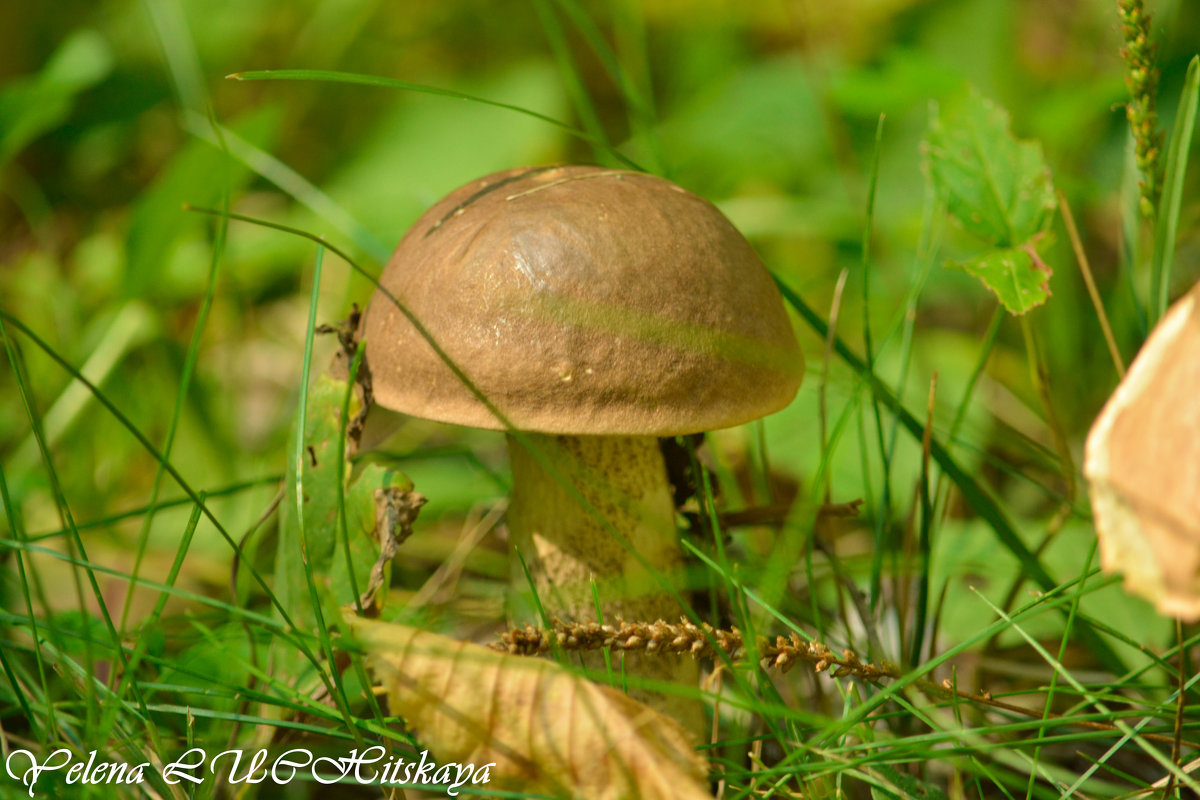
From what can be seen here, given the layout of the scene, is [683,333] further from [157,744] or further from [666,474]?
[157,744]

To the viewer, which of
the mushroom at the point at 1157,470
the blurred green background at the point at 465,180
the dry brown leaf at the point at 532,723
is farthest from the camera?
the blurred green background at the point at 465,180

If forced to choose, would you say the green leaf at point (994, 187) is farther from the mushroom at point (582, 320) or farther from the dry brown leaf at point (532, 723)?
the dry brown leaf at point (532, 723)

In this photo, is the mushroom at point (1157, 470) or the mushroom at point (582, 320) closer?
the mushroom at point (1157, 470)

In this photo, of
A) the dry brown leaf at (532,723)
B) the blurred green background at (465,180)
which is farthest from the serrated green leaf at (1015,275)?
the dry brown leaf at (532,723)

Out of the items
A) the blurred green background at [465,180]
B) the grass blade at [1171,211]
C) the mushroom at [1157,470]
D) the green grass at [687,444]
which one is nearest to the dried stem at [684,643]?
the green grass at [687,444]

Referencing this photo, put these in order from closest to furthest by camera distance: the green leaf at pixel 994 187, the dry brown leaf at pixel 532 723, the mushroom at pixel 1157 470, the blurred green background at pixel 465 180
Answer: the mushroom at pixel 1157 470
the dry brown leaf at pixel 532 723
the green leaf at pixel 994 187
the blurred green background at pixel 465 180

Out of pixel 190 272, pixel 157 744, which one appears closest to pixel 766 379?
pixel 157 744

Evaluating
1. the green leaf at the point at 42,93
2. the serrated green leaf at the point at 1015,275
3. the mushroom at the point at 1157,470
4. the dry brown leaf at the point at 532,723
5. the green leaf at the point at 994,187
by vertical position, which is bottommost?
the dry brown leaf at the point at 532,723

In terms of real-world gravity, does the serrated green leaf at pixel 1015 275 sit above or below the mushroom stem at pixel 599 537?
above
